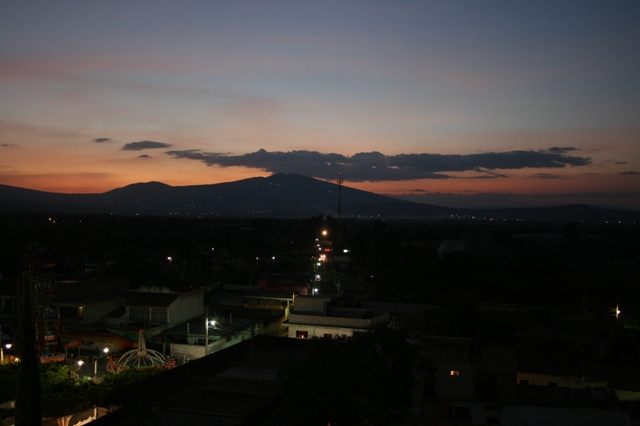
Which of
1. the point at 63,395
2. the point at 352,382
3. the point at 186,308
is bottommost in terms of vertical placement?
the point at 63,395

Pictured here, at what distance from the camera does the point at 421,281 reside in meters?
39.3

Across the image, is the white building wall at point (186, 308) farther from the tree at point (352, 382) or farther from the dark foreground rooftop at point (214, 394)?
the tree at point (352, 382)

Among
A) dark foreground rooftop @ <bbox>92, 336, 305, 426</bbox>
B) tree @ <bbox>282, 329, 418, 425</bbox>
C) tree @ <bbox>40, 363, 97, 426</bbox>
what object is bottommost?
tree @ <bbox>40, 363, 97, 426</bbox>

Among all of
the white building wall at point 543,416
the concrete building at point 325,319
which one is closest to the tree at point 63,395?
the concrete building at point 325,319

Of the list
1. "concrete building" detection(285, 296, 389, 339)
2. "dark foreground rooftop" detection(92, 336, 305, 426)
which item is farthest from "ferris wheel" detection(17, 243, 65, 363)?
"concrete building" detection(285, 296, 389, 339)

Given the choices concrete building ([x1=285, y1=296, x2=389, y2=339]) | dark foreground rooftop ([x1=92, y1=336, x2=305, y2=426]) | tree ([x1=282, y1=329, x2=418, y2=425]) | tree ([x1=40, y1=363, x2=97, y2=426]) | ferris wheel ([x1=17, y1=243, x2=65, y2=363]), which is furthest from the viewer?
concrete building ([x1=285, y1=296, x2=389, y2=339])

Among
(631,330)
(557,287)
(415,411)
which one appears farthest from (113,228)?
(415,411)

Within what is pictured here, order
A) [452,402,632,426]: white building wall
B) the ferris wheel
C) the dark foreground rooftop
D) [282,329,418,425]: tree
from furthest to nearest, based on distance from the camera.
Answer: the ferris wheel → [452,402,632,426]: white building wall → the dark foreground rooftop → [282,329,418,425]: tree

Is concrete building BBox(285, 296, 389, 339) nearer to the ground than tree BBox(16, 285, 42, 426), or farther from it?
nearer to the ground

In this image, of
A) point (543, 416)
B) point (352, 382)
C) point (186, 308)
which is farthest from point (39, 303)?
point (543, 416)

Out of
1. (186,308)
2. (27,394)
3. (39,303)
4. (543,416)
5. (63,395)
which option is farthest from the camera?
(186,308)

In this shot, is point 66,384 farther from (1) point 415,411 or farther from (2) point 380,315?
(2) point 380,315

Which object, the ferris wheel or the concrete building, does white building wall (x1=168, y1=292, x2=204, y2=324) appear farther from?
the ferris wheel

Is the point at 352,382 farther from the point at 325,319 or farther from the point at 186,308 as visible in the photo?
the point at 186,308
